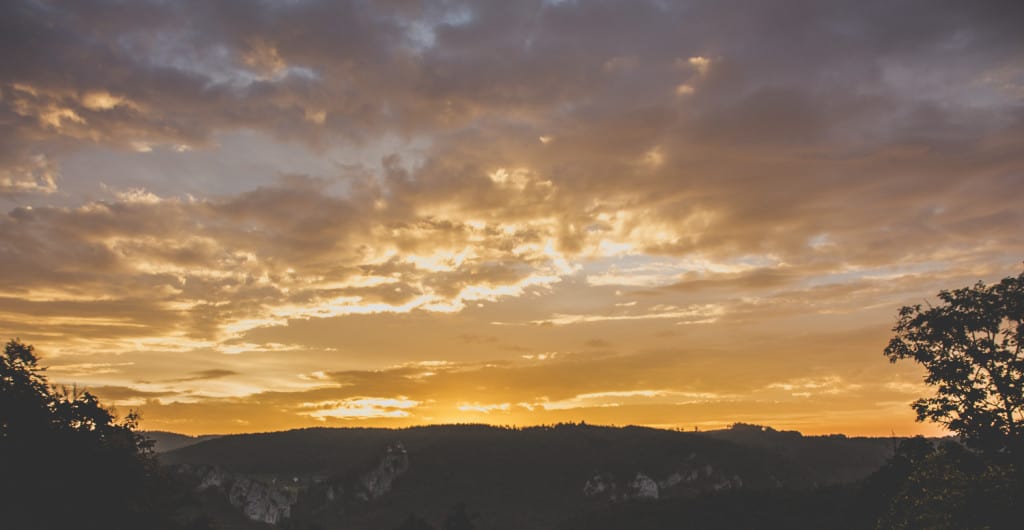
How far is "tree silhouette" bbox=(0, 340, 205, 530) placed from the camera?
44906 mm

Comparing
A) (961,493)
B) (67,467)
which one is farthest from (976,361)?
(67,467)

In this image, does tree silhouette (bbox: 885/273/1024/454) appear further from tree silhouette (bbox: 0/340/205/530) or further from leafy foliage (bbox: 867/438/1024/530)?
tree silhouette (bbox: 0/340/205/530)

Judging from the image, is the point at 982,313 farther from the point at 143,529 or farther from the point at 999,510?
the point at 143,529

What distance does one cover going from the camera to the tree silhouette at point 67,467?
4491 centimetres

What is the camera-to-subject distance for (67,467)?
47438 millimetres

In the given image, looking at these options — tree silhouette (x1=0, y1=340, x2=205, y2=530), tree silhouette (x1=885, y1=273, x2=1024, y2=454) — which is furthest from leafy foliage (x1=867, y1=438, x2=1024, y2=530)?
tree silhouette (x1=0, y1=340, x2=205, y2=530)

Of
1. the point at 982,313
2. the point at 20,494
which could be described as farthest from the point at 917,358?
the point at 20,494

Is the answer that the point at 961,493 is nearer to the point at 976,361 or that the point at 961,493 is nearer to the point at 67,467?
the point at 976,361

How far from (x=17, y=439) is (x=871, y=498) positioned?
10151cm

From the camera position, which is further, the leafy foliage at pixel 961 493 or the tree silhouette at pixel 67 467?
the tree silhouette at pixel 67 467

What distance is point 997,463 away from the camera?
37031 millimetres

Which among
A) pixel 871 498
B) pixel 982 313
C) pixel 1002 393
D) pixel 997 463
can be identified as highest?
pixel 982 313

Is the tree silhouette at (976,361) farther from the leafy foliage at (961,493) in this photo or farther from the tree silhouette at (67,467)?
the tree silhouette at (67,467)

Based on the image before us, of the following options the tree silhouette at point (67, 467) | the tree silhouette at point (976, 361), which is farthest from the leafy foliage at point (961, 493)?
the tree silhouette at point (67, 467)
